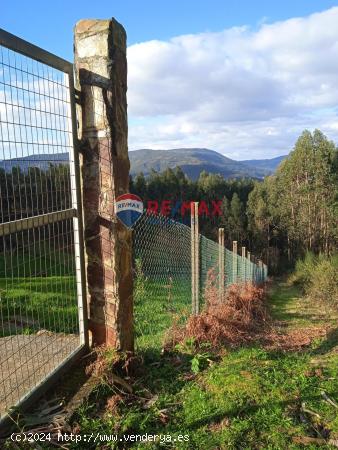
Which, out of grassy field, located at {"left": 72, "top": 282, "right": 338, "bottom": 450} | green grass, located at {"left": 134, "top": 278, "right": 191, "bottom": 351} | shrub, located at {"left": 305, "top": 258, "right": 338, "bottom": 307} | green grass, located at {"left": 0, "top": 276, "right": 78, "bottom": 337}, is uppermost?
green grass, located at {"left": 0, "top": 276, "right": 78, "bottom": 337}

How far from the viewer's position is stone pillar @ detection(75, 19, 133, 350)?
334cm

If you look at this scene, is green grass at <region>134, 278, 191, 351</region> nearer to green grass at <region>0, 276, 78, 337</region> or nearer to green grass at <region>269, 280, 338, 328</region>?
green grass at <region>0, 276, 78, 337</region>

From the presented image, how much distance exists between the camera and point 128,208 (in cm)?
351

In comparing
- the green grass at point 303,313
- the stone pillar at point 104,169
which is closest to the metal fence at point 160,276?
the stone pillar at point 104,169

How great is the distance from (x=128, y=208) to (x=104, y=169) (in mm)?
382

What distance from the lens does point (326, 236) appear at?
3341cm

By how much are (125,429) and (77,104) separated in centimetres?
253

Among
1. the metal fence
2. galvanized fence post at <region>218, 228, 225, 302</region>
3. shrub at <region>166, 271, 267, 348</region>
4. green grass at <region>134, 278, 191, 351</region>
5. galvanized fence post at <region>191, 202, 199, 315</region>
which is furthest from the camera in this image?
galvanized fence post at <region>218, 228, 225, 302</region>

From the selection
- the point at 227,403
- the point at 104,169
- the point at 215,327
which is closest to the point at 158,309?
the point at 215,327

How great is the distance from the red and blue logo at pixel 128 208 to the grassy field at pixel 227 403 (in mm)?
1373

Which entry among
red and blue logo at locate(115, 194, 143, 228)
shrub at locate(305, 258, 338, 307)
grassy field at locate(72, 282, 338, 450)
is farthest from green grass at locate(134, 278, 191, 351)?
shrub at locate(305, 258, 338, 307)

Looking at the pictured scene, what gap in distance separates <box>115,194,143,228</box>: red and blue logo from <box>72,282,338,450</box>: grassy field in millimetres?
1373

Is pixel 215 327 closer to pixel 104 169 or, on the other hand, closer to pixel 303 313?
pixel 104 169

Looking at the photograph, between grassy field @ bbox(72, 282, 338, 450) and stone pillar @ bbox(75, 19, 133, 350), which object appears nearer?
grassy field @ bbox(72, 282, 338, 450)
